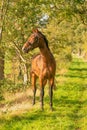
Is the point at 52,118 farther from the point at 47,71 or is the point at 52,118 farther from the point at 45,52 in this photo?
the point at 45,52

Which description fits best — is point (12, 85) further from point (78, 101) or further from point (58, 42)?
point (58, 42)

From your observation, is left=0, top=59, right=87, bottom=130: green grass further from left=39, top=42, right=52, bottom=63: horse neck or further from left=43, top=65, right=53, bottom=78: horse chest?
left=39, top=42, right=52, bottom=63: horse neck

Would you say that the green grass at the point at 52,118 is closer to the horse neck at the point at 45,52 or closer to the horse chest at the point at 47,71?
the horse chest at the point at 47,71

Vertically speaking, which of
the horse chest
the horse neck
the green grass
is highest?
the horse neck

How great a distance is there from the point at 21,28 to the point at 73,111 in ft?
28.6

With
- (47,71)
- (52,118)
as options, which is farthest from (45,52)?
(52,118)

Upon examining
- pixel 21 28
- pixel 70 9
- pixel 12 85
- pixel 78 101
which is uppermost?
pixel 70 9

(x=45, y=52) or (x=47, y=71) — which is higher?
(x=45, y=52)

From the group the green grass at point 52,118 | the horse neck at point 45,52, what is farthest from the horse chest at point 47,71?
the green grass at point 52,118

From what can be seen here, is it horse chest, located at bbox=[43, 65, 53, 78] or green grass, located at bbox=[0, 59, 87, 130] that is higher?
horse chest, located at bbox=[43, 65, 53, 78]

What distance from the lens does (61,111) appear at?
1662cm

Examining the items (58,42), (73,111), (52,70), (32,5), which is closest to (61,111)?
(73,111)

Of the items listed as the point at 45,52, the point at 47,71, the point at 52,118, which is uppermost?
the point at 45,52

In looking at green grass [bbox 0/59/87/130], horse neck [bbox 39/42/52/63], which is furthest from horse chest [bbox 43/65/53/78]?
green grass [bbox 0/59/87/130]
